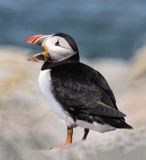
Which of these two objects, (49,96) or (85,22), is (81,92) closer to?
(49,96)

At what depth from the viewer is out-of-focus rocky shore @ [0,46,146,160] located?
451 cm

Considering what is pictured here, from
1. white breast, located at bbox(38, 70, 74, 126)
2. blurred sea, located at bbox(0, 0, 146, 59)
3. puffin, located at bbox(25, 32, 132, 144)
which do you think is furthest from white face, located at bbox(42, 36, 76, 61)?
blurred sea, located at bbox(0, 0, 146, 59)

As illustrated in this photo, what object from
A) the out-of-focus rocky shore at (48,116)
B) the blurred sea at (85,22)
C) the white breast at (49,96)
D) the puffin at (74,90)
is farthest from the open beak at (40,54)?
the blurred sea at (85,22)

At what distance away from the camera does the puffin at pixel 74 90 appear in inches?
181

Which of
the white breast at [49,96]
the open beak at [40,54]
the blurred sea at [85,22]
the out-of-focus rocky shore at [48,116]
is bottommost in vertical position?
the blurred sea at [85,22]

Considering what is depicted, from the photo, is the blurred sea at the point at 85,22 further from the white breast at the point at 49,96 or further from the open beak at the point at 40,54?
the white breast at the point at 49,96

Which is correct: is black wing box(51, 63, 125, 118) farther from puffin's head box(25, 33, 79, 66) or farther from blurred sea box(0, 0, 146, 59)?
blurred sea box(0, 0, 146, 59)

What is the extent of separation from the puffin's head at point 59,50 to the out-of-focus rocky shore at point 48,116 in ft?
1.72

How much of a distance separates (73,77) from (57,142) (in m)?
0.88

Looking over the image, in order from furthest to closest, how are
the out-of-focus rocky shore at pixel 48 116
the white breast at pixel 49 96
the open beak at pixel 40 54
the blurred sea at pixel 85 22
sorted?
1. the blurred sea at pixel 85 22
2. the open beak at pixel 40 54
3. the white breast at pixel 49 96
4. the out-of-focus rocky shore at pixel 48 116

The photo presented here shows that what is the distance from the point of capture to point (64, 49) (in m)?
4.77

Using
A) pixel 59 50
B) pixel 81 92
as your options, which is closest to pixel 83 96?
pixel 81 92

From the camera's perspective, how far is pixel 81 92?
4.63 m

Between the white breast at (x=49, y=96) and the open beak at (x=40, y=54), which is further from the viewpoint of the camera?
the open beak at (x=40, y=54)
